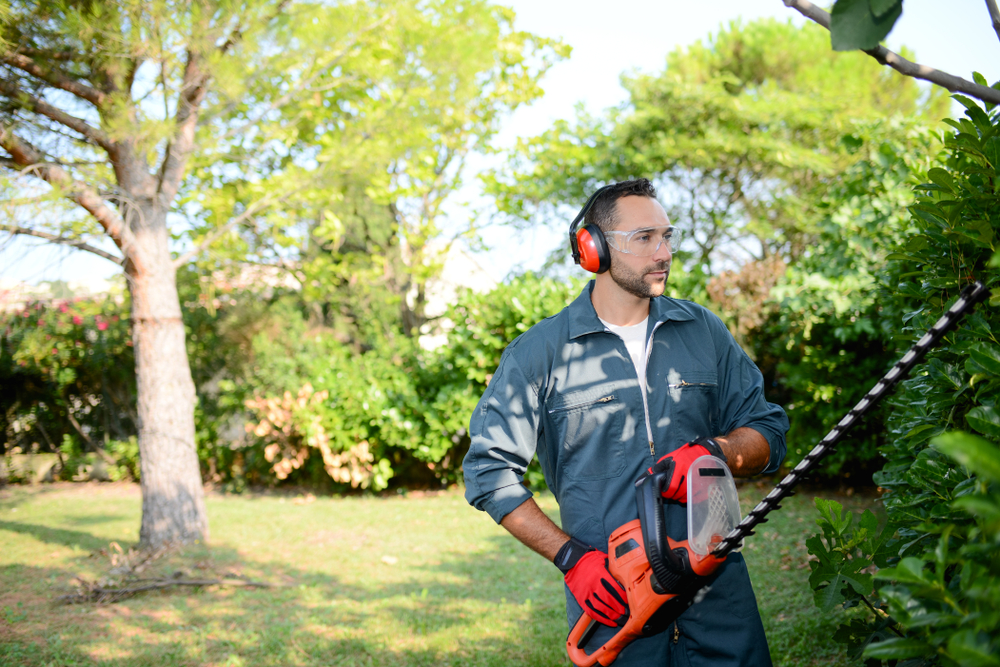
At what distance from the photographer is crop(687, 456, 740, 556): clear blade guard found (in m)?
1.90

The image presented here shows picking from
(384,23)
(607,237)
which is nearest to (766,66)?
(384,23)

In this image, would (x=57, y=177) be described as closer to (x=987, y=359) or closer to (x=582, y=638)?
(x=582, y=638)

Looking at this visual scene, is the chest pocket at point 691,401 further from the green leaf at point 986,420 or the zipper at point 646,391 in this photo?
the green leaf at point 986,420

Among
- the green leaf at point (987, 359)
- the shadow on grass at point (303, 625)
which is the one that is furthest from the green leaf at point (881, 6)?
the shadow on grass at point (303, 625)

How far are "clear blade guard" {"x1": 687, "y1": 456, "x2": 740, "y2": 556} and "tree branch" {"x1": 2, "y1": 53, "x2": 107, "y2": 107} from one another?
6118mm

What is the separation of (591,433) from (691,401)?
Answer: 353 millimetres

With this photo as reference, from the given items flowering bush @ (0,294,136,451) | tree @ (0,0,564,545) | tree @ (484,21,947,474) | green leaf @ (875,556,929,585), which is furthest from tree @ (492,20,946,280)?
green leaf @ (875,556,929,585)

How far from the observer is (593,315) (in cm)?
241

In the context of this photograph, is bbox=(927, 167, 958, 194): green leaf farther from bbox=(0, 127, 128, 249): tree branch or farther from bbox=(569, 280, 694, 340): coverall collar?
bbox=(0, 127, 128, 249): tree branch

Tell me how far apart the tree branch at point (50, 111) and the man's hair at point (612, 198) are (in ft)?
17.0

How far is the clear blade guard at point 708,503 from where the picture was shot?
1.90 m


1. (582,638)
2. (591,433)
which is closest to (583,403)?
(591,433)

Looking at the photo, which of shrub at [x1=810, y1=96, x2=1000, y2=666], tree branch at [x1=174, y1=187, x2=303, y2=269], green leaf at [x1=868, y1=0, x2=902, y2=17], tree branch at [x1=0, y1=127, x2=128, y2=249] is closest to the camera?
shrub at [x1=810, y1=96, x2=1000, y2=666]

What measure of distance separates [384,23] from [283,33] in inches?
45.5
